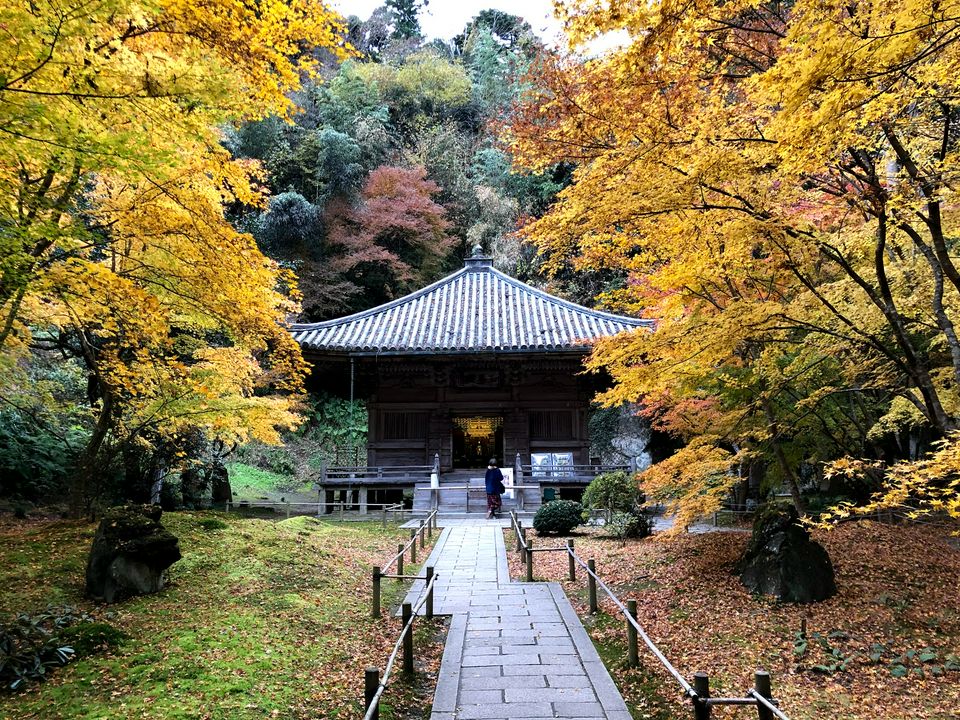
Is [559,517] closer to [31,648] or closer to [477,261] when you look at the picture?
[31,648]

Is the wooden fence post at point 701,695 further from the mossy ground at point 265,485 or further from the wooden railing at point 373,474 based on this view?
the mossy ground at point 265,485

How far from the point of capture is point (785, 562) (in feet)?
23.0

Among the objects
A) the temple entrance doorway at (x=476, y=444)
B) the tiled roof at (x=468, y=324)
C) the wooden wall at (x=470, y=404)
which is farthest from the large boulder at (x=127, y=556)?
the temple entrance doorway at (x=476, y=444)

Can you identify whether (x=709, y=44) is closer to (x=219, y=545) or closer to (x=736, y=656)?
(x=736, y=656)

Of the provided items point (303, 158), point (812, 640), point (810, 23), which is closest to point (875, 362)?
point (812, 640)

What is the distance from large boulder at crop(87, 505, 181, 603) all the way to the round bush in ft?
25.6

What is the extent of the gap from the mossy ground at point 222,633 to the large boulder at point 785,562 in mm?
4243

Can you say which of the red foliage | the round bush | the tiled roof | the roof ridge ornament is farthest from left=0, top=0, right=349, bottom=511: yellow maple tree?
the red foliage

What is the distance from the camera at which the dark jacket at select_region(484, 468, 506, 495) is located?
15.5 metres

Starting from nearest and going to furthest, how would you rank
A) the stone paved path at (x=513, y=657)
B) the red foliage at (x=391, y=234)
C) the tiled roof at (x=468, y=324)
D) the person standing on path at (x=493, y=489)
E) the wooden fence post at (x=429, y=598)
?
1. the stone paved path at (x=513, y=657)
2. the wooden fence post at (x=429, y=598)
3. the person standing on path at (x=493, y=489)
4. the tiled roof at (x=468, y=324)
5. the red foliage at (x=391, y=234)

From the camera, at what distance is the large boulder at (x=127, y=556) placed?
646cm

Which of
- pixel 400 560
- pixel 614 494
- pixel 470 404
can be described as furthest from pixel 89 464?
pixel 470 404

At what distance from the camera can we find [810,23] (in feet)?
13.7

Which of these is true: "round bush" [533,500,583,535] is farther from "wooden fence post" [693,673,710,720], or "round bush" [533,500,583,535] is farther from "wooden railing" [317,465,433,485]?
"wooden fence post" [693,673,710,720]
